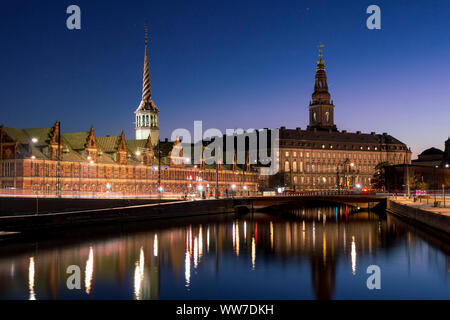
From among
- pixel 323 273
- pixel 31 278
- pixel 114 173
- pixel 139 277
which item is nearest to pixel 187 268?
pixel 139 277

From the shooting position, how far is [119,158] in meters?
104

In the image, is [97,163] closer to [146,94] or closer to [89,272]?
[146,94]

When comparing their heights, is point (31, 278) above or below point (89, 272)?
above

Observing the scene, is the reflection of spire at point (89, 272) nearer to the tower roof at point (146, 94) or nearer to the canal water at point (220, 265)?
the canal water at point (220, 265)

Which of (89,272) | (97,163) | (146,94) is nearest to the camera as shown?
(89,272)

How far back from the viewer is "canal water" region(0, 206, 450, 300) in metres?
32.7

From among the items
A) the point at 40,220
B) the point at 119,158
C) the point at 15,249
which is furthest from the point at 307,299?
the point at 119,158

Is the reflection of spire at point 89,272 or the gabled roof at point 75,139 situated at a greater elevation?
the gabled roof at point 75,139

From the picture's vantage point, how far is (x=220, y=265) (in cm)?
4256

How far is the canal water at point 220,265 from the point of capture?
107 feet

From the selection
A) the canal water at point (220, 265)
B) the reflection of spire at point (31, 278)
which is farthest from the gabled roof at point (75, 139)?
the reflection of spire at point (31, 278)

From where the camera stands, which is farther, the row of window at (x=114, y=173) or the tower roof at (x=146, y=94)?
the tower roof at (x=146, y=94)

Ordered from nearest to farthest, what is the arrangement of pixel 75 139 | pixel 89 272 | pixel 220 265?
pixel 89 272
pixel 220 265
pixel 75 139
